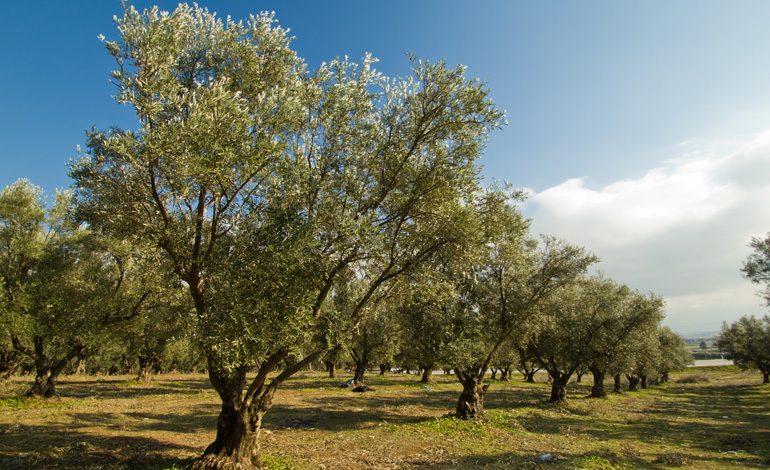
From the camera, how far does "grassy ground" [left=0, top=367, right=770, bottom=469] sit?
2100 cm

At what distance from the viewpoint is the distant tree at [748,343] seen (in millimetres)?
83812

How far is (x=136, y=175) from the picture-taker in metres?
16.8

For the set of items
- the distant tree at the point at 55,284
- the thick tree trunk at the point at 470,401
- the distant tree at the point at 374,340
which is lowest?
the thick tree trunk at the point at 470,401

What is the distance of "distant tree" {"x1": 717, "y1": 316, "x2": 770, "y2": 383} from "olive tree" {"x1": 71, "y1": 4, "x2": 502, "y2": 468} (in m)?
93.9

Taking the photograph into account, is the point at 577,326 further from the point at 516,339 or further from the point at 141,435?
the point at 141,435

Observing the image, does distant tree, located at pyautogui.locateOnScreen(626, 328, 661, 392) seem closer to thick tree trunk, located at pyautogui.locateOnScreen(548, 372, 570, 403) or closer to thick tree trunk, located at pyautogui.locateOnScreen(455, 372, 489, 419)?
thick tree trunk, located at pyautogui.locateOnScreen(548, 372, 570, 403)

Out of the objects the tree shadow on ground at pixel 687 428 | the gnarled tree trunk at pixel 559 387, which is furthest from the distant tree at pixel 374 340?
the tree shadow on ground at pixel 687 428

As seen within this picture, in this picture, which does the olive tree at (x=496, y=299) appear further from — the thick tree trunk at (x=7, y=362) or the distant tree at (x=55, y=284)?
the thick tree trunk at (x=7, y=362)

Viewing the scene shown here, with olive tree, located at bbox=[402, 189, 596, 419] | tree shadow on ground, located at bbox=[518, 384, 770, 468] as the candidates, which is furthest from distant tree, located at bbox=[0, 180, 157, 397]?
tree shadow on ground, located at bbox=[518, 384, 770, 468]

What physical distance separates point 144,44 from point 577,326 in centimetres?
5298

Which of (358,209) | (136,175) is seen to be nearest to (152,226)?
(136,175)

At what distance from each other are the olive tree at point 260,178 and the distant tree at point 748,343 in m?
93.9

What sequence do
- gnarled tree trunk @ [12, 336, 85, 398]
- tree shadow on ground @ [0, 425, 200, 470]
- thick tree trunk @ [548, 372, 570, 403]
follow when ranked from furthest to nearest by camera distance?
thick tree trunk @ [548, 372, 570, 403] → gnarled tree trunk @ [12, 336, 85, 398] → tree shadow on ground @ [0, 425, 200, 470]

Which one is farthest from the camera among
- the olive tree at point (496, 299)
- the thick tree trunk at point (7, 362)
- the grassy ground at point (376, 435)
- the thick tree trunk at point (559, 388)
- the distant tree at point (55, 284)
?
the thick tree trunk at point (7, 362)
